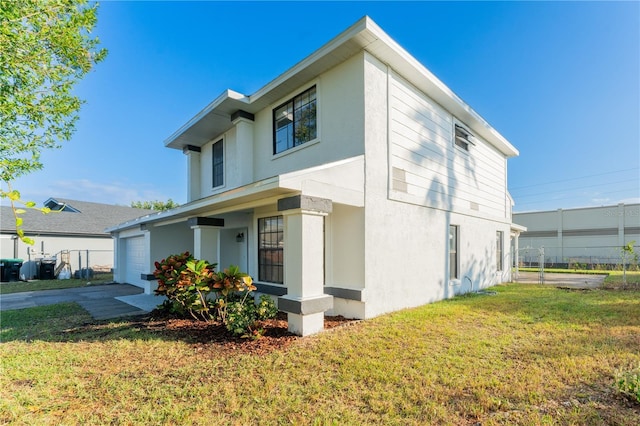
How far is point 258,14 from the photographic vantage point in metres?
9.60

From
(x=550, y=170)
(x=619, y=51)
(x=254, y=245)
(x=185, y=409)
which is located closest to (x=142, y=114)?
(x=254, y=245)

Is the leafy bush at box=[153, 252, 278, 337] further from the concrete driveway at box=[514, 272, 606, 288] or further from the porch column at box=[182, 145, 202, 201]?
the concrete driveway at box=[514, 272, 606, 288]

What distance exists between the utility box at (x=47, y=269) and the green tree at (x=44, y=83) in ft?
43.0

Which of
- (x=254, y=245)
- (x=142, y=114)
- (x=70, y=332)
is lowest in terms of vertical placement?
(x=70, y=332)

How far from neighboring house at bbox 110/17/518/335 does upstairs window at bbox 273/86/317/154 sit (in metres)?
0.04

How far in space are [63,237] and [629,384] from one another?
26.1 meters

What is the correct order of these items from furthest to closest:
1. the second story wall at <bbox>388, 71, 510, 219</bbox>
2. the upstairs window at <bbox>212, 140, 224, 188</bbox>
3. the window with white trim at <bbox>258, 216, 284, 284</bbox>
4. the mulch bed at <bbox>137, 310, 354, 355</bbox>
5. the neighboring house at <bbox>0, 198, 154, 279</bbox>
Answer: the neighboring house at <bbox>0, 198, 154, 279</bbox>, the upstairs window at <bbox>212, 140, 224, 188</bbox>, the window with white trim at <bbox>258, 216, 284, 284</bbox>, the second story wall at <bbox>388, 71, 510, 219</bbox>, the mulch bed at <bbox>137, 310, 354, 355</bbox>

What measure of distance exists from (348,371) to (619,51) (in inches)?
559

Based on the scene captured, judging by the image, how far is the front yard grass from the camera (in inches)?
121

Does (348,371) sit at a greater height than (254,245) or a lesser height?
lesser

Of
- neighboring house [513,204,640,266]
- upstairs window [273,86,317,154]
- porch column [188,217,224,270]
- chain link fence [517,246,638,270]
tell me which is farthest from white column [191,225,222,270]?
neighboring house [513,204,640,266]

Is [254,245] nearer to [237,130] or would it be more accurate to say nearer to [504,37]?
[237,130]

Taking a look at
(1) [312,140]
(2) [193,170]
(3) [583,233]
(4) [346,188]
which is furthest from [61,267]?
(3) [583,233]

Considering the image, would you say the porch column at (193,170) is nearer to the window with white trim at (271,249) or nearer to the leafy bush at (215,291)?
the window with white trim at (271,249)
